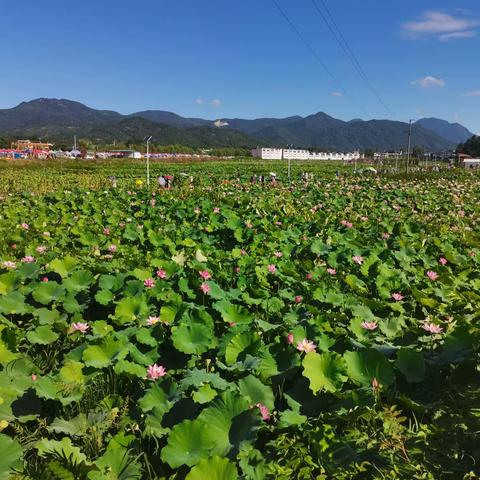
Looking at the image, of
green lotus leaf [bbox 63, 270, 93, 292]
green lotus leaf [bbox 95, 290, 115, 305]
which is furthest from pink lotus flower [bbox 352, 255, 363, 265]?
green lotus leaf [bbox 63, 270, 93, 292]

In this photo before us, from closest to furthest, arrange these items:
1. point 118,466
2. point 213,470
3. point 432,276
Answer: point 213,470 → point 118,466 → point 432,276

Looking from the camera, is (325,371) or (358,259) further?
(358,259)

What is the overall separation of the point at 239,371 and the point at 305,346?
42 cm

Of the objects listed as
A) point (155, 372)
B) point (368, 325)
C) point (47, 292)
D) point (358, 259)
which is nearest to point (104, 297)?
point (47, 292)

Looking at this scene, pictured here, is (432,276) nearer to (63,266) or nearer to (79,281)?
(79,281)

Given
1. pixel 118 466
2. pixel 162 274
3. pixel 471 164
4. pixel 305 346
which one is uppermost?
pixel 471 164

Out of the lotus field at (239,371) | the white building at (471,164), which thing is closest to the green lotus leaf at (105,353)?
the lotus field at (239,371)

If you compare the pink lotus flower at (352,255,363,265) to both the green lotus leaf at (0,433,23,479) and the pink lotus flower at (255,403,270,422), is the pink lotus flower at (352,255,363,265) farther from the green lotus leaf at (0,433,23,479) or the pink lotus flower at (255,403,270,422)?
the green lotus leaf at (0,433,23,479)

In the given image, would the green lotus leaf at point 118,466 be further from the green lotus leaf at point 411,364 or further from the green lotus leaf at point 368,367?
the green lotus leaf at point 411,364

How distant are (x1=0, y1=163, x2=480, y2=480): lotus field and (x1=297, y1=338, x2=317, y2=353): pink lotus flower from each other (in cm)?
2

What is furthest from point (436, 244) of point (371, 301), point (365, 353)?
point (365, 353)

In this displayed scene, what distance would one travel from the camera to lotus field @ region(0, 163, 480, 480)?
1.91 meters

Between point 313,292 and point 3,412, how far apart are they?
2.28m

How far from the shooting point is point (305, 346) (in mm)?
2637
